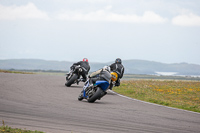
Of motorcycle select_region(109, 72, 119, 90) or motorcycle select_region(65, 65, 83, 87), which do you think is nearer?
motorcycle select_region(109, 72, 119, 90)

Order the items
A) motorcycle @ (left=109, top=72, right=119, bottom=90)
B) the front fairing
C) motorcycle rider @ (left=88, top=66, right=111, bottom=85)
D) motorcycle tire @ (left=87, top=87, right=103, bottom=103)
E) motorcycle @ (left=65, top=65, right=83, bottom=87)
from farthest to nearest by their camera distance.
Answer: motorcycle @ (left=65, top=65, right=83, bottom=87) < motorcycle @ (left=109, top=72, right=119, bottom=90) < motorcycle rider @ (left=88, top=66, right=111, bottom=85) < the front fairing < motorcycle tire @ (left=87, top=87, right=103, bottom=103)

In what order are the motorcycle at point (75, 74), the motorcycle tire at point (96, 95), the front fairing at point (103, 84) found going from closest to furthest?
the motorcycle tire at point (96, 95) → the front fairing at point (103, 84) → the motorcycle at point (75, 74)

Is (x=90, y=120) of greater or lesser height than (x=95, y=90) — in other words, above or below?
below

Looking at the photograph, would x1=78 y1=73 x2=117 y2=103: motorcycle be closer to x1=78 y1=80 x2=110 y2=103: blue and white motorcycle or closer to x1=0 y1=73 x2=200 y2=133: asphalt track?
x1=78 y1=80 x2=110 y2=103: blue and white motorcycle

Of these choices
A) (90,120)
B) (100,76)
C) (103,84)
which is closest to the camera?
(90,120)

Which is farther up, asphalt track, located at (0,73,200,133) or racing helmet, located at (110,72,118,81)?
racing helmet, located at (110,72,118,81)

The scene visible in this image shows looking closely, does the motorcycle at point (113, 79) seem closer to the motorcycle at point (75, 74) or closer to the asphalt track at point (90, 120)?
the motorcycle at point (75, 74)

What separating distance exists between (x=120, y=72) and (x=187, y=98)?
4203 millimetres

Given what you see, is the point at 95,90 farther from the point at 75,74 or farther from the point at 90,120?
the point at 75,74

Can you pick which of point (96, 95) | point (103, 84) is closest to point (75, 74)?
point (103, 84)

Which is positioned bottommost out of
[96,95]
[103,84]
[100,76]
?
[96,95]

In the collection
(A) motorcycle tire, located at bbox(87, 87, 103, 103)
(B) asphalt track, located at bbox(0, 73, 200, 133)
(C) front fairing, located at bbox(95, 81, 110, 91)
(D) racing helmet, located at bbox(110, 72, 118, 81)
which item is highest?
(D) racing helmet, located at bbox(110, 72, 118, 81)

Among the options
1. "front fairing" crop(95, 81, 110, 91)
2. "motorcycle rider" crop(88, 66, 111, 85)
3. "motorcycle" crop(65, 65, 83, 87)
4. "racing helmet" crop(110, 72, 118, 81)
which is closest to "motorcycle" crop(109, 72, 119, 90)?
"racing helmet" crop(110, 72, 118, 81)

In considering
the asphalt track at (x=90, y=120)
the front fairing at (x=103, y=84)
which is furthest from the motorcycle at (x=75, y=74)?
the asphalt track at (x=90, y=120)
